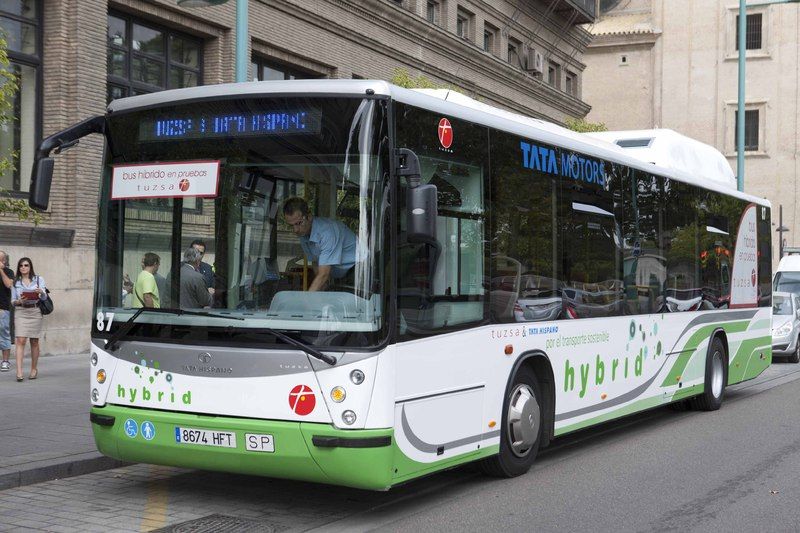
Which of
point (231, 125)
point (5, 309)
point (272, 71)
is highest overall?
point (272, 71)

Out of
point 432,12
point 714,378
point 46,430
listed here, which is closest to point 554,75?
point 432,12

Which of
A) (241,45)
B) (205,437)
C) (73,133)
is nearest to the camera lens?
(205,437)

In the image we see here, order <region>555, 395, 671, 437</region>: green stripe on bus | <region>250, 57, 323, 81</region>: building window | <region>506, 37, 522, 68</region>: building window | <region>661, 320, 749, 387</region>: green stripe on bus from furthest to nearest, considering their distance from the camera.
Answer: <region>506, 37, 522, 68</region>: building window < <region>250, 57, 323, 81</region>: building window < <region>661, 320, 749, 387</region>: green stripe on bus < <region>555, 395, 671, 437</region>: green stripe on bus

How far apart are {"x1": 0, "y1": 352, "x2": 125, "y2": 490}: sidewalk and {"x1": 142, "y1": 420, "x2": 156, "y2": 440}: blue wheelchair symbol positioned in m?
1.39

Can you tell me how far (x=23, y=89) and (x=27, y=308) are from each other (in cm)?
470

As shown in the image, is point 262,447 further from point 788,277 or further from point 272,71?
point 788,277

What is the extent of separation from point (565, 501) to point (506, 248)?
193 cm

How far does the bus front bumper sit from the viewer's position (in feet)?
21.0

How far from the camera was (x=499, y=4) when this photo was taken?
113 feet

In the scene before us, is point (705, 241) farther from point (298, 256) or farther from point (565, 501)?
point (298, 256)

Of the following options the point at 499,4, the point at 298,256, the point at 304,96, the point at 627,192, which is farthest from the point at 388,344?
the point at 499,4

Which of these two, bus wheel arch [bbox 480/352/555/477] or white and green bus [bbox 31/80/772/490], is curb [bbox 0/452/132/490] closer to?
white and green bus [bbox 31/80/772/490]

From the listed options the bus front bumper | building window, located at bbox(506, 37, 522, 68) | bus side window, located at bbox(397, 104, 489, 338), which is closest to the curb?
the bus front bumper

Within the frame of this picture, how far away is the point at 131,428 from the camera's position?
705cm
